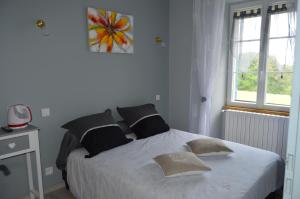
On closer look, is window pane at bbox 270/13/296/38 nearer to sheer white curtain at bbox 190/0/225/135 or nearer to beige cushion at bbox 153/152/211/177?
sheer white curtain at bbox 190/0/225/135

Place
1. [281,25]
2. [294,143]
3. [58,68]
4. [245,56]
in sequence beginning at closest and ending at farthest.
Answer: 1. [294,143]
2. [58,68]
3. [281,25]
4. [245,56]

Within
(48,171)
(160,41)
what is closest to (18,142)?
(48,171)

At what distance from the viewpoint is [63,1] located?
2.52 meters

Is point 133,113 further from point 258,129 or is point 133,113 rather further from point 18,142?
point 258,129

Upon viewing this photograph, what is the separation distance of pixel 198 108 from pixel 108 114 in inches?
58.3

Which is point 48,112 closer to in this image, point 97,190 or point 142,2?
point 97,190

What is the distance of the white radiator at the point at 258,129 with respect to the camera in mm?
2954

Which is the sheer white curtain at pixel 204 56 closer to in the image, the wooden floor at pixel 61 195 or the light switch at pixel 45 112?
the wooden floor at pixel 61 195

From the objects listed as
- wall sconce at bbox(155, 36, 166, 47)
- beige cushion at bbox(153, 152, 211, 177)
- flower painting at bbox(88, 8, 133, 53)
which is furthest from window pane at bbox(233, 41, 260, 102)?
beige cushion at bbox(153, 152, 211, 177)

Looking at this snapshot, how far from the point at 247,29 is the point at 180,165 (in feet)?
8.32

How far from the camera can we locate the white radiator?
2.95m

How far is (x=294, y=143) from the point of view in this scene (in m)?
0.70

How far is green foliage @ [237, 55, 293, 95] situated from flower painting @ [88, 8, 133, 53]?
6.03ft

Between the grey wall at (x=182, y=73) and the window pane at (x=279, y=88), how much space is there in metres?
0.66
